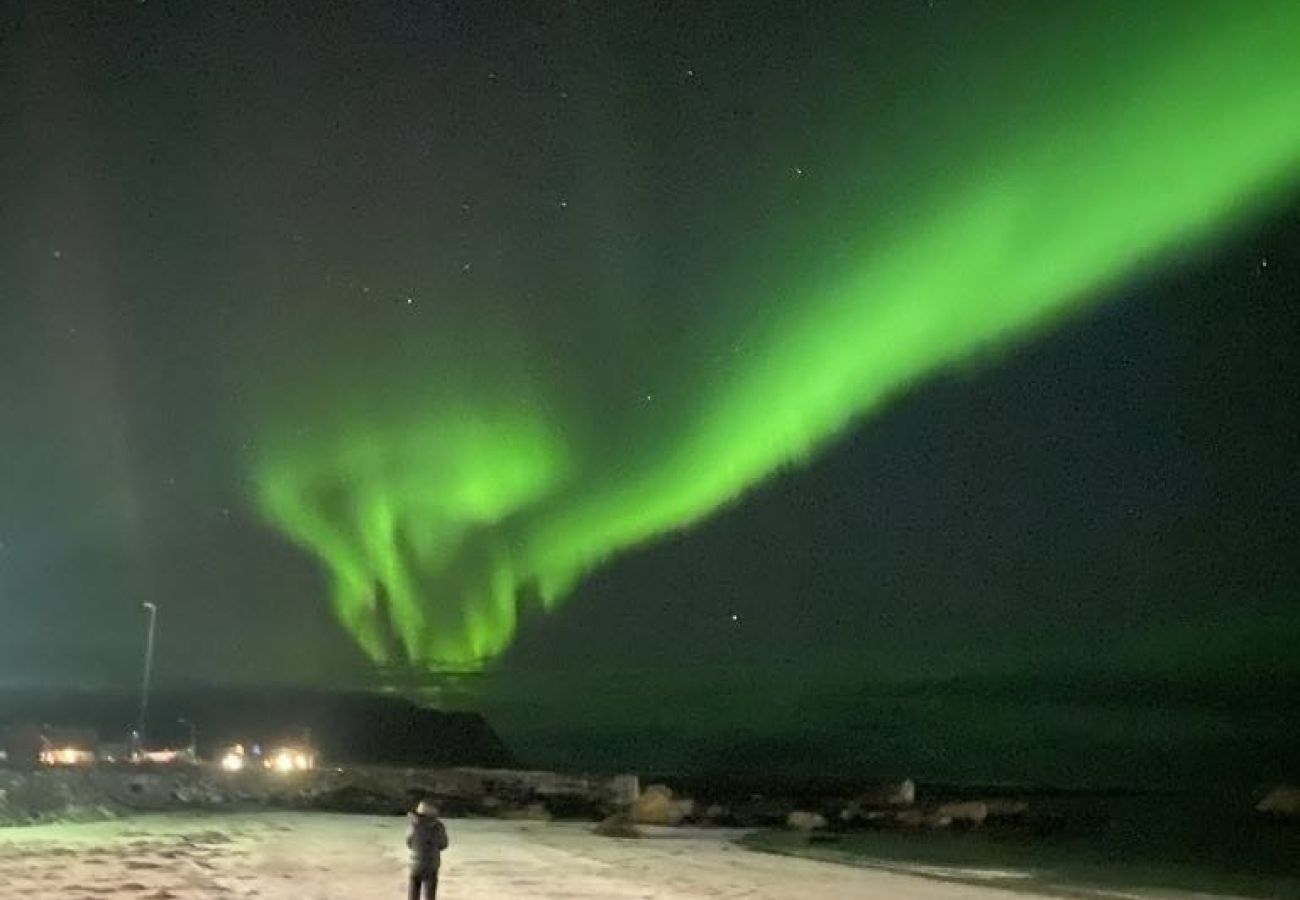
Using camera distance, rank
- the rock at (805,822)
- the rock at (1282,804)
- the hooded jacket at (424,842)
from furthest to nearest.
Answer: the rock at (1282,804) → the rock at (805,822) → the hooded jacket at (424,842)

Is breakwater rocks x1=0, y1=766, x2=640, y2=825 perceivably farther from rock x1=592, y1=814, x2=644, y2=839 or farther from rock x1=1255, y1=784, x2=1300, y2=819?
rock x1=1255, y1=784, x2=1300, y2=819

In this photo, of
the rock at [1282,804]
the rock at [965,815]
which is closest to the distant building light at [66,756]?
the rock at [965,815]

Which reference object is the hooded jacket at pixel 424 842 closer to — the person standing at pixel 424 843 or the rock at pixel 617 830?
the person standing at pixel 424 843

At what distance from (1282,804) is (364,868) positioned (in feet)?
471

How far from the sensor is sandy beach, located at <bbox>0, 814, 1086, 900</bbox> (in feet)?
81.4

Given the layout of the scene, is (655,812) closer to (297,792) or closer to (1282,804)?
(297,792)

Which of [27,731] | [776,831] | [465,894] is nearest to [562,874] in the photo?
[465,894]

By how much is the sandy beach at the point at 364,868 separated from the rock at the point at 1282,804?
118418 mm

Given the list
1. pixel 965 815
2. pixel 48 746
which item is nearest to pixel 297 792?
pixel 48 746

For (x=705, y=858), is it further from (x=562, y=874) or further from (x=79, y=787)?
(x=79, y=787)

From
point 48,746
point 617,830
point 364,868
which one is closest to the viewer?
point 364,868

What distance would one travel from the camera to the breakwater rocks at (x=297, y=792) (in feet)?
149

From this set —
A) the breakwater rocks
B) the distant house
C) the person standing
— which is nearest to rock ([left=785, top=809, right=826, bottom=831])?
the breakwater rocks

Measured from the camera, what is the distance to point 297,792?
7275 cm
